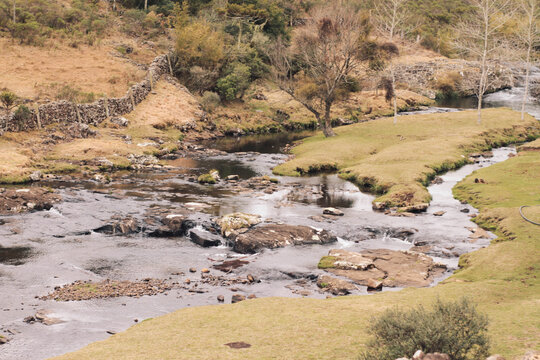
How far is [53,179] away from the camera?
44375 millimetres

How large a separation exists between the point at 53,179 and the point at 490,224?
34.9 m

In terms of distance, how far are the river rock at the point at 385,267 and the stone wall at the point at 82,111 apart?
36855 millimetres

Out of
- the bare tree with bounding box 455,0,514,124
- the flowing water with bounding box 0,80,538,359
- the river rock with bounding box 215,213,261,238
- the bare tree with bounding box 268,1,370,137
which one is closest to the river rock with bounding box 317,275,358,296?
the flowing water with bounding box 0,80,538,359

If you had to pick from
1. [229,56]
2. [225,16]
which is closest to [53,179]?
[229,56]

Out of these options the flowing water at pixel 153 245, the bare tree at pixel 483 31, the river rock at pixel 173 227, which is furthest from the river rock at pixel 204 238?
the bare tree at pixel 483 31

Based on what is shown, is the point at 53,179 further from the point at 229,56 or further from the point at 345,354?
the point at 229,56

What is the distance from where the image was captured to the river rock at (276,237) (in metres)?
31.0

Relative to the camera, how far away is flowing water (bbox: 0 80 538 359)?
2197 centimetres

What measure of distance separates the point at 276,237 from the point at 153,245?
757 centimetres

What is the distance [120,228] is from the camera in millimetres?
33469

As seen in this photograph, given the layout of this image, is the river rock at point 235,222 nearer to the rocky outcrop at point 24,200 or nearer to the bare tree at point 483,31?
the rocky outcrop at point 24,200

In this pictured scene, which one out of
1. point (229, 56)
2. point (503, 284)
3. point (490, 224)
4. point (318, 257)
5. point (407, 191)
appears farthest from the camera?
point (229, 56)

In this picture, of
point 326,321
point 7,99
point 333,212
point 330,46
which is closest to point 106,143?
point 7,99

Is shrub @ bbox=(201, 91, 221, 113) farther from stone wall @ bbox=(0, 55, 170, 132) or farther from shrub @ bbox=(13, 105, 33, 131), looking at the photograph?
shrub @ bbox=(13, 105, 33, 131)
